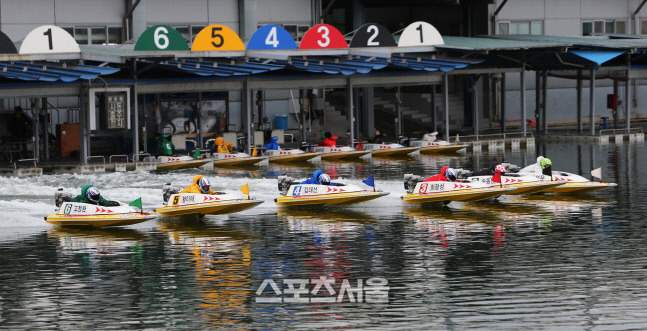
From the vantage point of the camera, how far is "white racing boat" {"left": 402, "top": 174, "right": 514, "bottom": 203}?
145ft

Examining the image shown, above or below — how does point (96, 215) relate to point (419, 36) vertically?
below

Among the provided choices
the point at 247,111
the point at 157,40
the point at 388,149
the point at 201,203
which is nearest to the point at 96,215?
the point at 201,203

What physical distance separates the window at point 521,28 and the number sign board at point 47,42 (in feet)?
140

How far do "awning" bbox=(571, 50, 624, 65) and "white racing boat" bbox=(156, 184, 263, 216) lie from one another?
35.0m

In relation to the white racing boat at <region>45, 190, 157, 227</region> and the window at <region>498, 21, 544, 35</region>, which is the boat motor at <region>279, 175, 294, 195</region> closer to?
the white racing boat at <region>45, 190, 157, 227</region>

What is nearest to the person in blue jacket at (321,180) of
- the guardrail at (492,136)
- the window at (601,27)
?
the guardrail at (492,136)

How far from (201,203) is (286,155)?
21.7 meters

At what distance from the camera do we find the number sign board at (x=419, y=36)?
218ft

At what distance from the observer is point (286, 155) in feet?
208

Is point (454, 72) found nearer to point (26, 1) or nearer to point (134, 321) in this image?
point (26, 1)

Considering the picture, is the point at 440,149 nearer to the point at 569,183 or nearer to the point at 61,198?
the point at 569,183

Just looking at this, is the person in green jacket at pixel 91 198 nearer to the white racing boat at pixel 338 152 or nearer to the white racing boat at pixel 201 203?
the white racing boat at pixel 201 203

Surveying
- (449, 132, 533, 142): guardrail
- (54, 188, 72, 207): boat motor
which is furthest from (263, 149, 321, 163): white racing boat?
(54, 188, 72, 207): boat motor

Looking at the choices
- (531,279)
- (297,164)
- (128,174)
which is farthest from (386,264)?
(297,164)
